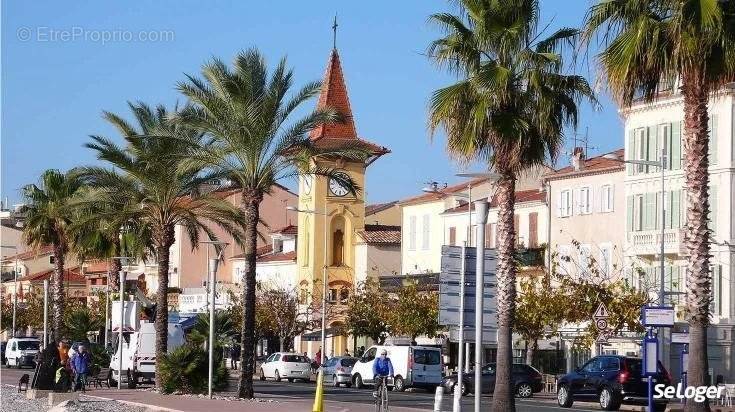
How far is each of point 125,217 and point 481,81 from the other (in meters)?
Result: 21.7

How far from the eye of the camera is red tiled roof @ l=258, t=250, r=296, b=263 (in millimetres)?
102881

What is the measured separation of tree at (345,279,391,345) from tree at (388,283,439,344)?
4.63 m

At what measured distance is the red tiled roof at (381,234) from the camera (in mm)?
95562

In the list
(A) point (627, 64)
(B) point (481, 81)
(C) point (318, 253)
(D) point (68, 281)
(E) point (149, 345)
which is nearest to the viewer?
(A) point (627, 64)

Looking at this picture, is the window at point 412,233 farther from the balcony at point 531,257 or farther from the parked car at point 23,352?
the parked car at point 23,352

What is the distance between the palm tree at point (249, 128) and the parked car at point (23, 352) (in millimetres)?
39636

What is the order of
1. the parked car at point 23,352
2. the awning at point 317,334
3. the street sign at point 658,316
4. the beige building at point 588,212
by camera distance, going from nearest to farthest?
the street sign at point 658,316 → the beige building at point 588,212 → the parked car at point 23,352 → the awning at point 317,334

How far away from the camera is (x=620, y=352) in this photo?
64.6 meters

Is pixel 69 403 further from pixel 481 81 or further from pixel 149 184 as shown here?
pixel 481 81

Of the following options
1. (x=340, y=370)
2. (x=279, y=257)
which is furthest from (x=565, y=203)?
(x=279, y=257)

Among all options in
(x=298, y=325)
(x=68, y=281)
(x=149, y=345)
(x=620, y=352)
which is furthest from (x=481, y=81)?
(x=68, y=281)

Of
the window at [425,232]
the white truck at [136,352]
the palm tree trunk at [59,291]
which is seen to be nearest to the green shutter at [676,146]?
the white truck at [136,352]

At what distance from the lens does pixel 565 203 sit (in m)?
72.4

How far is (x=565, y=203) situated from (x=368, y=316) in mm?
12916
